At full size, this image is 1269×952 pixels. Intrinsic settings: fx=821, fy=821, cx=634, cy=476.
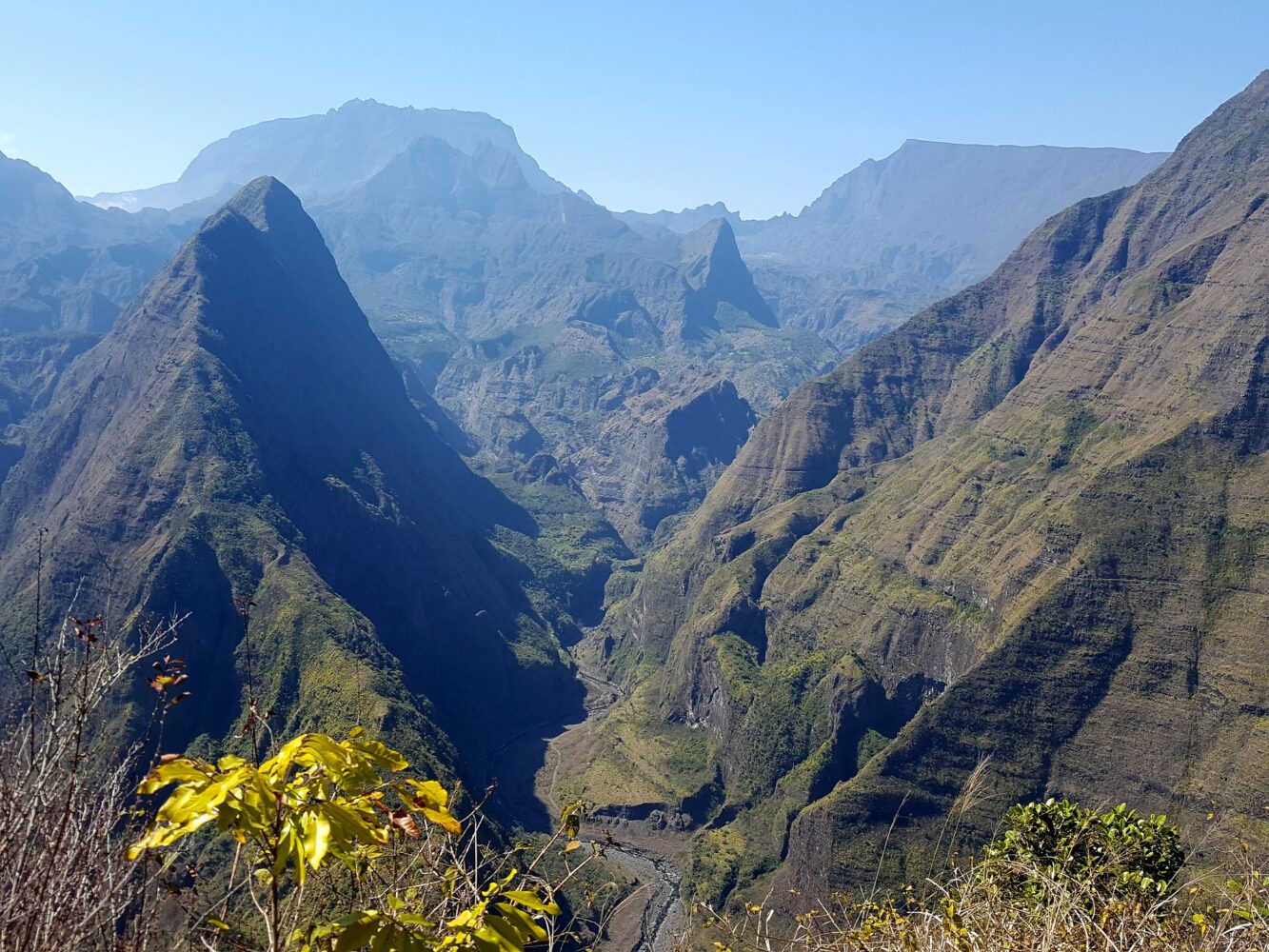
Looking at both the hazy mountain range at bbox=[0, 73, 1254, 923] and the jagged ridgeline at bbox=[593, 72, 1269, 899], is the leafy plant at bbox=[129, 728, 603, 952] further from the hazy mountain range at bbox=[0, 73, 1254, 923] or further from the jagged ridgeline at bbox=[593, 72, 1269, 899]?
the jagged ridgeline at bbox=[593, 72, 1269, 899]

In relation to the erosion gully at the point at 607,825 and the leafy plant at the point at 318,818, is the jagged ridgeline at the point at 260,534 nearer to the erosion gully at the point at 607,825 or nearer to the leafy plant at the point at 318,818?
the erosion gully at the point at 607,825

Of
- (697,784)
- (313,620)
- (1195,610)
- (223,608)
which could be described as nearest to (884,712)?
(697,784)

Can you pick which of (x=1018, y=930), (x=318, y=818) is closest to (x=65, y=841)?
(x=318, y=818)

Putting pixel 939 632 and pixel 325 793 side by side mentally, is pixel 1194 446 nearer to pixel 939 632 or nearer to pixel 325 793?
pixel 939 632

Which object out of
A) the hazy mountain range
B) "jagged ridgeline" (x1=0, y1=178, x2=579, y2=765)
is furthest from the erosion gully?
"jagged ridgeline" (x1=0, y1=178, x2=579, y2=765)

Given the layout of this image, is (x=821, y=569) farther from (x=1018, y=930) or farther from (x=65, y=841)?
(x=65, y=841)

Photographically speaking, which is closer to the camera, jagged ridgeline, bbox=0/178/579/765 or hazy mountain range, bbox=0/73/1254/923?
hazy mountain range, bbox=0/73/1254/923
